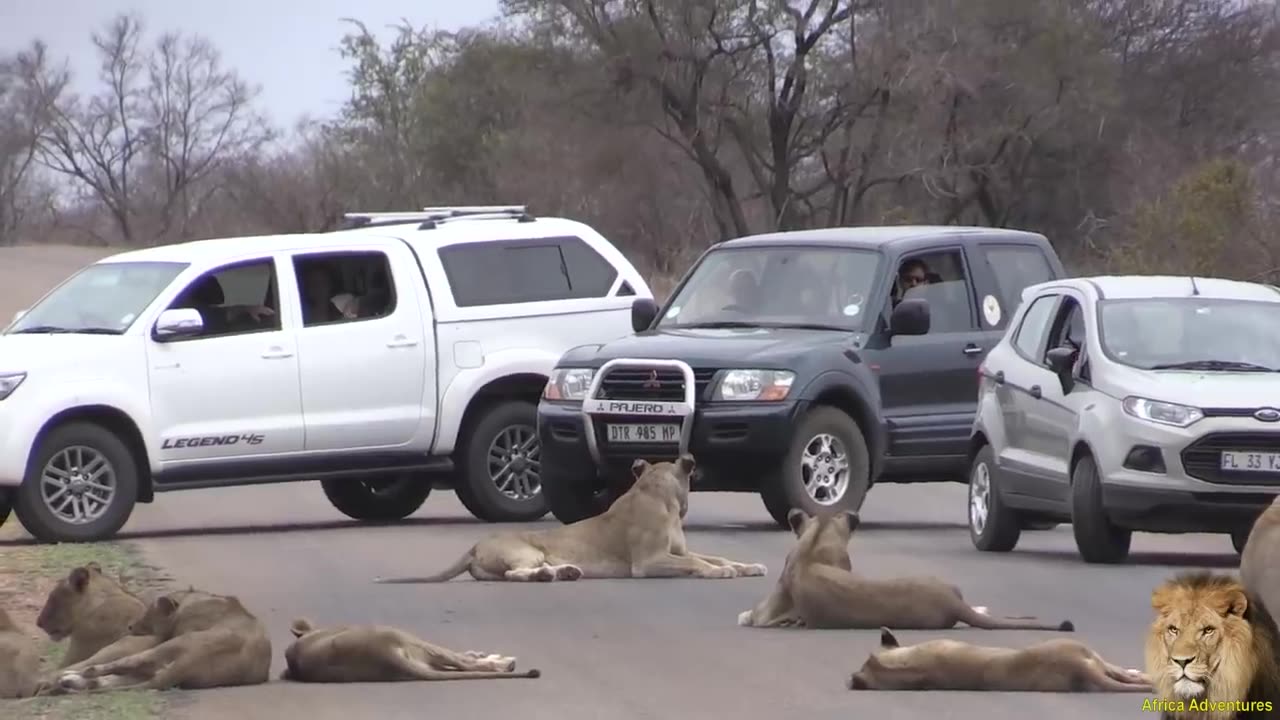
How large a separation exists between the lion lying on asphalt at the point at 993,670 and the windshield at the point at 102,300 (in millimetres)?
8162

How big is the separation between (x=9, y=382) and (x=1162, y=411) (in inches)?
285

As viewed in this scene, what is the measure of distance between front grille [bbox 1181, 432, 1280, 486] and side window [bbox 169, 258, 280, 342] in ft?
21.4

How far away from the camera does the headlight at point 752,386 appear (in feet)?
49.1

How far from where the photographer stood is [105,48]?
267 feet

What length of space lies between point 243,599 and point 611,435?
11.1 ft

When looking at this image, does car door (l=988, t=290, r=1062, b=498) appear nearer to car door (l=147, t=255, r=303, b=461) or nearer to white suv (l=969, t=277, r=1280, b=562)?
white suv (l=969, t=277, r=1280, b=562)

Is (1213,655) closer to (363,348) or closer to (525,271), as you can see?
(363,348)

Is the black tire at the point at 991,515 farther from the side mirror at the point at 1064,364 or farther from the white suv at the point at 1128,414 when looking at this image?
the side mirror at the point at 1064,364

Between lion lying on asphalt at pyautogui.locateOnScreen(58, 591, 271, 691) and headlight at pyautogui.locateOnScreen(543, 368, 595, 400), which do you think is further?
headlight at pyautogui.locateOnScreen(543, 368, 595, 400)

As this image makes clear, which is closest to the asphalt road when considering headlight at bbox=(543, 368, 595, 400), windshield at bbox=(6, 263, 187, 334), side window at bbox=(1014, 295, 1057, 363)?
headlight at bbox=(543, 368, 595, 400)

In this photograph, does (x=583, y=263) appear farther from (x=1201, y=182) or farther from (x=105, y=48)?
(x=105, y=48)

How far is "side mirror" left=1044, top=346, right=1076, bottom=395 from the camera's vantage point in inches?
543

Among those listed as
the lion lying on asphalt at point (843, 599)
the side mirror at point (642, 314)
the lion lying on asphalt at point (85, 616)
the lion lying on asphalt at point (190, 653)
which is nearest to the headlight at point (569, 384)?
the side mirror at point (642, 314)

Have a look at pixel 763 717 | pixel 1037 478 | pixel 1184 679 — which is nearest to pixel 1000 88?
pixel 1037 478
